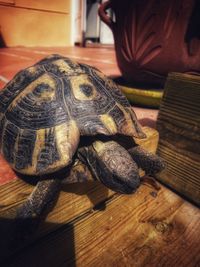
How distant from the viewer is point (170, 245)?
1.31 m

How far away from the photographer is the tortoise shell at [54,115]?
133 cm

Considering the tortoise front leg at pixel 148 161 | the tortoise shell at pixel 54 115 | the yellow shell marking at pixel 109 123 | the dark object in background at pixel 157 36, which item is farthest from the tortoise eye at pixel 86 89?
the dark object in background at pixel 157 36

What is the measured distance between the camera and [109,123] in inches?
56.5

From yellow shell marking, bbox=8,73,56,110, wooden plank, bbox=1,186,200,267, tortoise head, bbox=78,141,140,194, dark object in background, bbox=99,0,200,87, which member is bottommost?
wooden plank, bbox=1,186,200,267

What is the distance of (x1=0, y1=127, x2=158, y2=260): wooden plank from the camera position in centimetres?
120

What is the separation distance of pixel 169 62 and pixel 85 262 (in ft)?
5.88

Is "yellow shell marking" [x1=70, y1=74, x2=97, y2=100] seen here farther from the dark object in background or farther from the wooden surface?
the dark object in background

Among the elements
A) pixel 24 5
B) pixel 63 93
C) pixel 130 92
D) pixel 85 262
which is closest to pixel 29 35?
pixel 24 5

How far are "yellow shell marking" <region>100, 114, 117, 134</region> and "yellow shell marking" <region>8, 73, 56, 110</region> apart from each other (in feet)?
1.06

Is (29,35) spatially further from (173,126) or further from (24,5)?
(173,126)

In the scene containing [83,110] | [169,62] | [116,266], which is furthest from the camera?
[169,62]

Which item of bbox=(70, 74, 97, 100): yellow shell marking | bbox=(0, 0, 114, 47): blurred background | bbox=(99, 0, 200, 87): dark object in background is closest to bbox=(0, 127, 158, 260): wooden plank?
bbox=(70, 74, 97, 100): yellow shell marking

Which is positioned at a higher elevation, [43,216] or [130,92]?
[130,92]

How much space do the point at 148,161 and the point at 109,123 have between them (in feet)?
1.23
